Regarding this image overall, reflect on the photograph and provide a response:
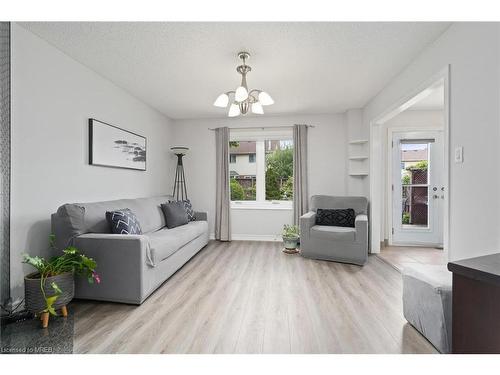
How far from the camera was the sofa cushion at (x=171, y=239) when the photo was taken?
2468mm

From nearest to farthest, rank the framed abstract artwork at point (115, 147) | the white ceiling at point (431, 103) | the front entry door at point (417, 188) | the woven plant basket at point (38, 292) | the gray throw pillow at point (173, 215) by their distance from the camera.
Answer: the woven plant basket at point (38, 292), the framed abstract artwork at point (115, 147), the white ceiling at point (431, 103), the gray throw pillow at point (173, 215), the front entry door at point (417, 188)

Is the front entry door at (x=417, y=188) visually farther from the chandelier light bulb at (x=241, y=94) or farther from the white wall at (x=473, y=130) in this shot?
the chandelier light bulb at (x=241, y=94)

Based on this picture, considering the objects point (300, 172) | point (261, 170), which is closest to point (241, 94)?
point (300, 172)

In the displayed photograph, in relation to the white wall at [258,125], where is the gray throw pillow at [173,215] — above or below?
below

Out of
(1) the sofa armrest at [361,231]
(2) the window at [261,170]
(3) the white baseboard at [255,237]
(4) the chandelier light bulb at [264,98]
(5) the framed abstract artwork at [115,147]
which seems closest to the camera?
(4) the chandelier light bulb at [264,98]

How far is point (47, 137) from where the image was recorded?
2.30 metres

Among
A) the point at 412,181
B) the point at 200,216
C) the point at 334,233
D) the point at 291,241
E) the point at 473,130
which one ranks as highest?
the point at 473,130

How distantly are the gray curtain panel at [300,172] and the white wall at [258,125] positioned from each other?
5.9 inches

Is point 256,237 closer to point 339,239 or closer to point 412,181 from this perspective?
point 339,239

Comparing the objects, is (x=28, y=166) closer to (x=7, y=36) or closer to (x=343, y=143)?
(x=7, y=36)

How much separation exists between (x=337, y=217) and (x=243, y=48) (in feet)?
8.76

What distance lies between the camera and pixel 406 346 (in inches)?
64.6

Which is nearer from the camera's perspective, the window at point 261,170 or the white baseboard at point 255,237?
the white baseboard at point 255,237

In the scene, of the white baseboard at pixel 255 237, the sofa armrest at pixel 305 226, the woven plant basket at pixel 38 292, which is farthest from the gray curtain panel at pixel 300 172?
the woven plant basket at pixel 38 292
